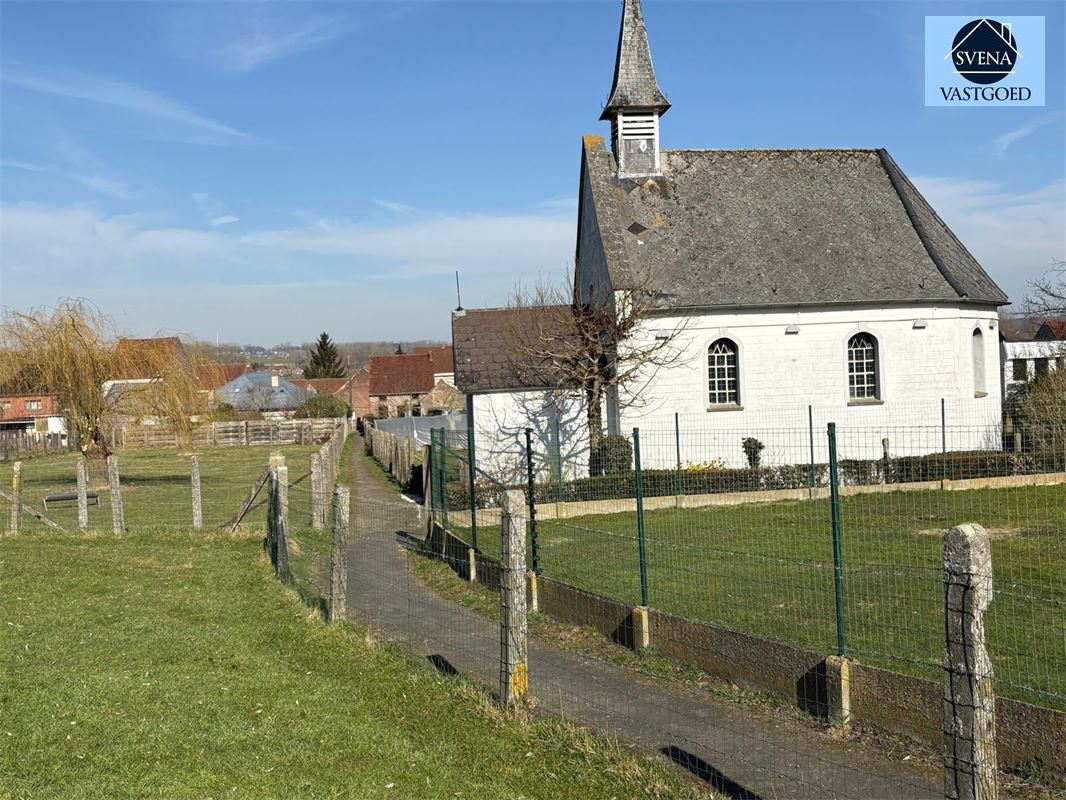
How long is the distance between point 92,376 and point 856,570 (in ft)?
82.0

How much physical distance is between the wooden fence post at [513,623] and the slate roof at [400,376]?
72469mm

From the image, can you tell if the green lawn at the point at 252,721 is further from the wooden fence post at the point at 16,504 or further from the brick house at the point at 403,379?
the brick house at the point at 403,379

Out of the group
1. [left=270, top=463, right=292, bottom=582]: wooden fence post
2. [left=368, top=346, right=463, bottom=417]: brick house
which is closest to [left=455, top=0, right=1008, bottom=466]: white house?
[left=270, top=463, right=292, bottom=582]: wooden fence post

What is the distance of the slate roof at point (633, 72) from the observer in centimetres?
3177

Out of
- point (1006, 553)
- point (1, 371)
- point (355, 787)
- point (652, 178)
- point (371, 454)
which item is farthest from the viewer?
point (371, 454)

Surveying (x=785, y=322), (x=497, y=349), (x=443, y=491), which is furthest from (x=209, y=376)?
(x=785, y=322)

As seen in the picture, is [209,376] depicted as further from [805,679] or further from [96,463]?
[805,679]

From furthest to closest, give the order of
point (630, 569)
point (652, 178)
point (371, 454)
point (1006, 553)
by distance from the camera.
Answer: point (371, 454) → point (652, 178) → point (630, 569) → point (1006, 553)

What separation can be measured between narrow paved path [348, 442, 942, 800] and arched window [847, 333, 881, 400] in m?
19.4

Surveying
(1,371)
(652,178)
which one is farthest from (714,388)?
(1,371)

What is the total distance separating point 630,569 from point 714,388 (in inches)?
645

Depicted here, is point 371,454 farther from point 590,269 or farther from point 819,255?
point 819,255

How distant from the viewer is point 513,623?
25.9 ft

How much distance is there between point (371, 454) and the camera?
48938 mm
